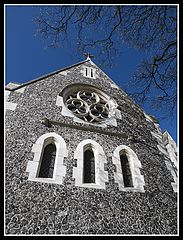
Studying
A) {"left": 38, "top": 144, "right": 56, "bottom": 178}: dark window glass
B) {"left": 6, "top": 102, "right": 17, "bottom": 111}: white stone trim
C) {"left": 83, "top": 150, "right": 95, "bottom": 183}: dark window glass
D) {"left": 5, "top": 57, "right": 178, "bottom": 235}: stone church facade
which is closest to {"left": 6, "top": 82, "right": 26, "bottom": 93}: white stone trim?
{"left": 5, "top": 57, "right": 178, "bottom": 235}: stone church facade

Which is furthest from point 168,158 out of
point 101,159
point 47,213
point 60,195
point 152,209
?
point 47,213

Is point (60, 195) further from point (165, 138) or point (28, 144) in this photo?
point (165, 138)

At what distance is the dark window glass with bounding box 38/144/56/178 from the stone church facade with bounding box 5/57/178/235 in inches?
1.1

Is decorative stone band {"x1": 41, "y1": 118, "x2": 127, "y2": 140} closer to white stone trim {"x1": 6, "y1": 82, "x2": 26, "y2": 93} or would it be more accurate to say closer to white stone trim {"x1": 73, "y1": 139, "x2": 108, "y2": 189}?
white stone trim {"x1": 73, "y1": 139, "x2": 108, "y2": 189}

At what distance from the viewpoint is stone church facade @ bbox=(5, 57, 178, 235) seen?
14.1ft

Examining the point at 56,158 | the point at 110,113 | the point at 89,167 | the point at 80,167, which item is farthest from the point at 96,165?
the point at 110,113

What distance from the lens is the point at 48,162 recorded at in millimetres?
5406

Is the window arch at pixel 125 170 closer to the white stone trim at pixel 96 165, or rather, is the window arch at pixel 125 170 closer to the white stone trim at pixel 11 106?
the white stone trim at pixel 96 165

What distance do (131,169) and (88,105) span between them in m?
3.48

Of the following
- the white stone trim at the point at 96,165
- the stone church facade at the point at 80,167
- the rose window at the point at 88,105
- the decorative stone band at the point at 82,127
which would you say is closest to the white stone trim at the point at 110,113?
the stone church facade at the point at 80,167

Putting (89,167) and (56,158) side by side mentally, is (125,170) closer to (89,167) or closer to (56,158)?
(89,167)

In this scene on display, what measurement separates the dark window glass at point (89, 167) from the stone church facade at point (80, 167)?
0.03m

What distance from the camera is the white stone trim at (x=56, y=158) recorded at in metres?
4.83

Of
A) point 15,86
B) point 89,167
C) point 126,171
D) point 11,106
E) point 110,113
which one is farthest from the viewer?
point 110,113
